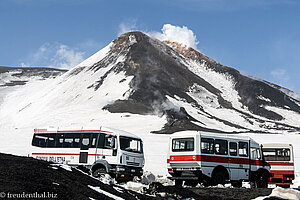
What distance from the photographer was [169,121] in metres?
80.0

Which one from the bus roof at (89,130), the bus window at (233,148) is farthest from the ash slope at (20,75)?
the bus window at (233,148)

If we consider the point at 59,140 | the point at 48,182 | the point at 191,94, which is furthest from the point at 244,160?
the point at 191,94

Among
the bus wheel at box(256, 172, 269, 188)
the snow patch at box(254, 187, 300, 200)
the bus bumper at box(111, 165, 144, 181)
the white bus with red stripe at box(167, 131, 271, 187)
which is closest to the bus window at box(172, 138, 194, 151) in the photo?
the white bus with red stripe at box(167, 131, 271, 187)

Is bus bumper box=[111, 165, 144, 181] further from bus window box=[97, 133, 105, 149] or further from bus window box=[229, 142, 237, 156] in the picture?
bus window box=[229, 142, 237, 156]

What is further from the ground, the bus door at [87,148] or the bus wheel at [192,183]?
the bus door at [87,148]

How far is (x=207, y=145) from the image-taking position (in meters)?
20.8

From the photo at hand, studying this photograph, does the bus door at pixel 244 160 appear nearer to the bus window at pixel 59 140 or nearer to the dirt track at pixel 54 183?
the dirt track at pixel 54 183

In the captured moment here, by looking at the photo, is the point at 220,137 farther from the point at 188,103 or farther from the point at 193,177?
the point at 188,103

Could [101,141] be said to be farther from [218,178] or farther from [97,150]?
[218,178]

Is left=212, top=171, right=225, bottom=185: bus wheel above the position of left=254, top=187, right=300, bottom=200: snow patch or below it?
above

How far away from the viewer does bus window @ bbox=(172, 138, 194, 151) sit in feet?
68.1

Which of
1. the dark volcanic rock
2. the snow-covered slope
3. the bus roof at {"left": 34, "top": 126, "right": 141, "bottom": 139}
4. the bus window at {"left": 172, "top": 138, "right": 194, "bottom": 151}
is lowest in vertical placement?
the dark volcanic rock

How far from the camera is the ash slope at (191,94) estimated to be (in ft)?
309

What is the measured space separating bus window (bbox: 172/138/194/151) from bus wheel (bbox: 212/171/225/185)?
209 cm
